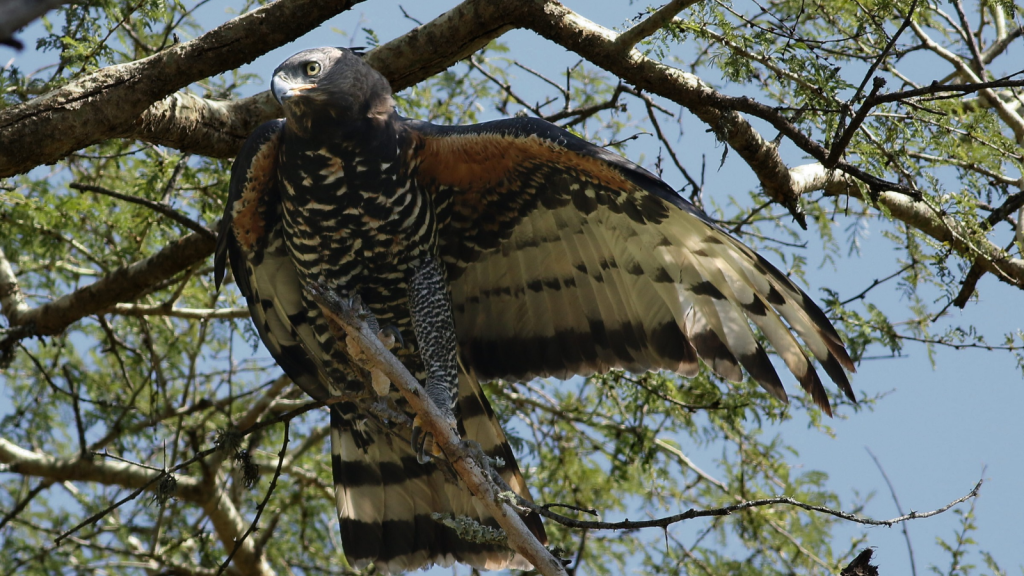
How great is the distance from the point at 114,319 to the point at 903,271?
5482 millimetres

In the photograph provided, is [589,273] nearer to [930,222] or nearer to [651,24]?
[651,24]

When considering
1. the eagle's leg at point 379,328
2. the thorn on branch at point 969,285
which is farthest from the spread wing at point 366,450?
the thorn on branch at point 969,285

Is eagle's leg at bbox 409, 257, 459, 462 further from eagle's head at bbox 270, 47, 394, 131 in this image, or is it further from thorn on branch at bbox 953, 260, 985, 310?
thorn on branch at bbox 953, 260, 985, 310

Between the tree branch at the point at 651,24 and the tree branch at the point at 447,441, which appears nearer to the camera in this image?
the tree branch at the point at 447,441

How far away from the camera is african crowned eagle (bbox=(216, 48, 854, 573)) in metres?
3.60

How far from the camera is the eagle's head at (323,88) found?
11.6 feet

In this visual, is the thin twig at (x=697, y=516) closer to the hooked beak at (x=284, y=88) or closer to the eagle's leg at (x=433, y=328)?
the eagle's leg at (x=433, y=328)

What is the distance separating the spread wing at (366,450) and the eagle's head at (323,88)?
573 millimetres

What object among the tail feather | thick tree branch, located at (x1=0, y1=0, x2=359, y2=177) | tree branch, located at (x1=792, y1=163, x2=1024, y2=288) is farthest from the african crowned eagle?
tree branch, located at (x1=792, y1=163, x2=1024, y2=288)

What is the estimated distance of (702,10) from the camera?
4.05 metres

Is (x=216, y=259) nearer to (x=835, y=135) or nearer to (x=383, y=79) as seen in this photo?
(x=383, y=79)

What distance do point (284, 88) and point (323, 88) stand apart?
0.53 feet

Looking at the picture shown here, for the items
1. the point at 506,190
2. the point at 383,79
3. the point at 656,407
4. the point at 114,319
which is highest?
the point at 114,319

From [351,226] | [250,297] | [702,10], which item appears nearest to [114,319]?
[250,297]
